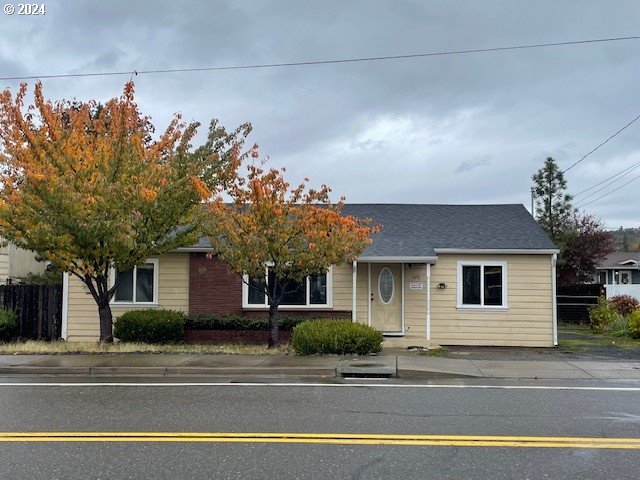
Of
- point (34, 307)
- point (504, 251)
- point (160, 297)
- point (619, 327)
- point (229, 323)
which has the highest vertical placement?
point (504, 251)

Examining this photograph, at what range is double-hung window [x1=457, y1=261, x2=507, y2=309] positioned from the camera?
56.5 feet

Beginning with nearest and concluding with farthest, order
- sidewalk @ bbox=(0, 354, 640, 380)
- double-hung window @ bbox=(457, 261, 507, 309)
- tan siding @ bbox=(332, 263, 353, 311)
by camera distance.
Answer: sidewalk @ bbox=(0, 354, 640, 380) → double-hung window @ bbox=(457, 261, 507, 309) → tan siding @ bbox=(332, 263, 353, 311)

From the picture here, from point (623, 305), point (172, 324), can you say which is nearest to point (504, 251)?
point (623, 305)

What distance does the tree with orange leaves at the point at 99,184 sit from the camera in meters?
12.8

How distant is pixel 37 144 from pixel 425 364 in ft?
30.2

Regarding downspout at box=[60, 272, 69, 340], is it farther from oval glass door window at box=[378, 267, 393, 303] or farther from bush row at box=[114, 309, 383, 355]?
oval glass door window at box=[378, 267, 393, 303]

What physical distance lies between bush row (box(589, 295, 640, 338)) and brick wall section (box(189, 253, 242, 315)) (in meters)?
11.7

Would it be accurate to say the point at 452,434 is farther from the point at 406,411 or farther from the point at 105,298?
the point at 105,298

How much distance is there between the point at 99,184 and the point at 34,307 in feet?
20.1

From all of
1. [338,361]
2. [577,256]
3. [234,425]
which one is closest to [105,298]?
[338,361]

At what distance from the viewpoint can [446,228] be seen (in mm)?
18594

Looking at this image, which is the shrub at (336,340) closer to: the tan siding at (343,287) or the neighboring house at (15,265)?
the tan siding at (343,287)

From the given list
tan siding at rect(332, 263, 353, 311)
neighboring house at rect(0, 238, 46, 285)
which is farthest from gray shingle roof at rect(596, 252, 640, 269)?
neighboring house at rect(0, 238, 46, 285)

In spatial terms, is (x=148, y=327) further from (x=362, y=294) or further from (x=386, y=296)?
(x=386, y=296)
